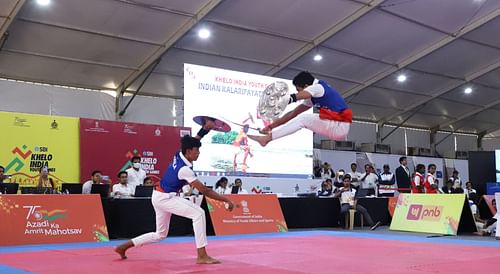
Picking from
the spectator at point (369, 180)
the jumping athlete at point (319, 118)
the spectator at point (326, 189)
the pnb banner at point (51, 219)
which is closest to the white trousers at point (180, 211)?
the jumping athlete at point (319, 118)

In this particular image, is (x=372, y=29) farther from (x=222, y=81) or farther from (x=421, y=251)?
(x=421, y=251)

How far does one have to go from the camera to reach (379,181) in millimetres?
18297

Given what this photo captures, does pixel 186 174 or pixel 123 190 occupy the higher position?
pixel 186 174

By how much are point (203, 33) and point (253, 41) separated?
6.46 ft

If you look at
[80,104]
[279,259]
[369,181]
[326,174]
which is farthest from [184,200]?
[80,104]

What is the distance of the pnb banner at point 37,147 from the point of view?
43.5 feet

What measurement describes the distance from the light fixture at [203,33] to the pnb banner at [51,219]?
8720 millimetres

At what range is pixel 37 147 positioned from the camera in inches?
538

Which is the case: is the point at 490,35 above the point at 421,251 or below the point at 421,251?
above

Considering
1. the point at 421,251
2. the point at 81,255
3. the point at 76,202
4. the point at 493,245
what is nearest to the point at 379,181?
the point at 493,245

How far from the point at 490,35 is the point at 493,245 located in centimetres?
1318

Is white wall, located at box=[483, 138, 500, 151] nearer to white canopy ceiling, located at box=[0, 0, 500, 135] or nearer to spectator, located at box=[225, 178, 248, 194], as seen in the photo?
white canopy ceiling, located at box=[0, 0, 500, 135]

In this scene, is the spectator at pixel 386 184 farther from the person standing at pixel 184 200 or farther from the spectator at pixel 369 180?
the person standing at pixel 184 200

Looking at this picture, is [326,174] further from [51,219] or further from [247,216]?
[51,219]
